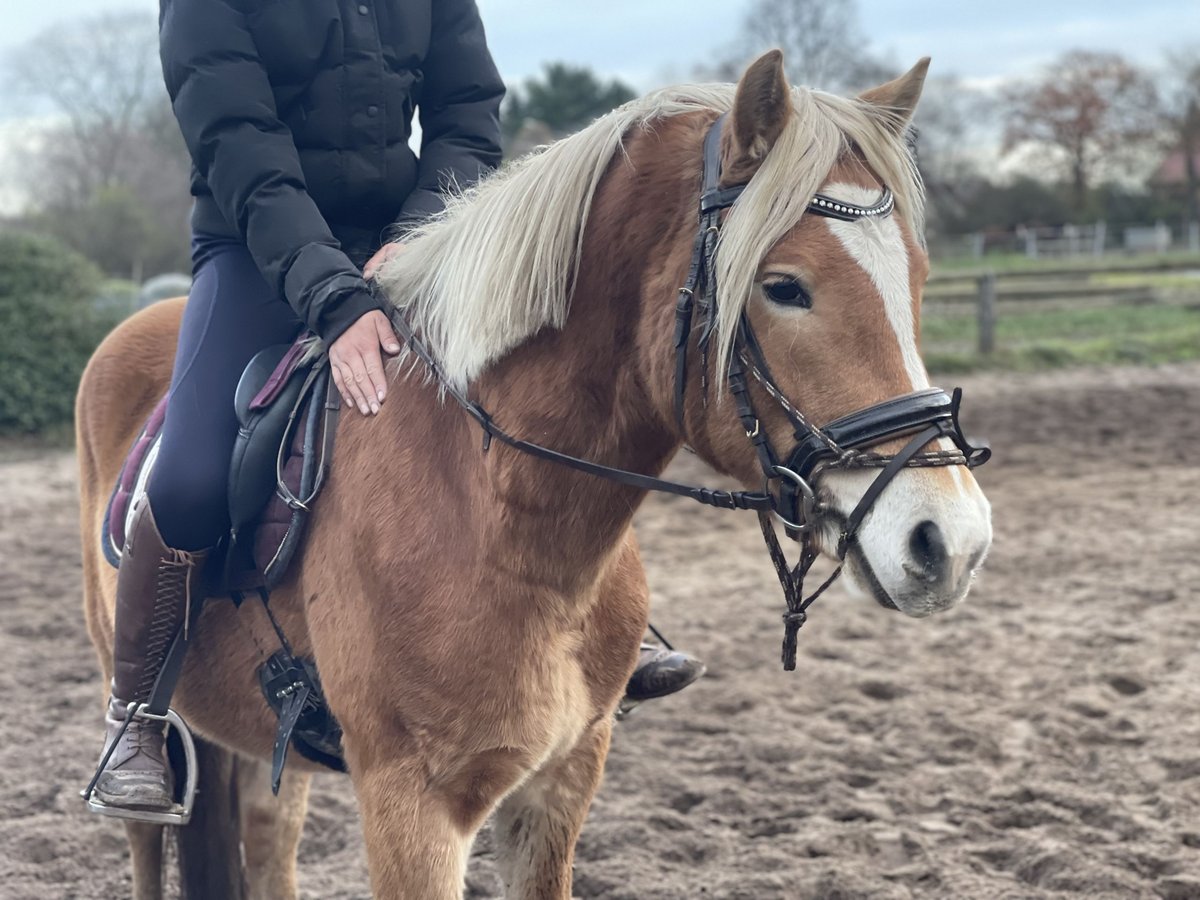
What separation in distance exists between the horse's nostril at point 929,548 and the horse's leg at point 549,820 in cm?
100

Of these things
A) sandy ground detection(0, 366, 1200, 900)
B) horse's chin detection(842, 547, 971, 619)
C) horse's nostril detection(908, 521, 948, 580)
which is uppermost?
horse's nostril detection(908, 521, 948, 580)

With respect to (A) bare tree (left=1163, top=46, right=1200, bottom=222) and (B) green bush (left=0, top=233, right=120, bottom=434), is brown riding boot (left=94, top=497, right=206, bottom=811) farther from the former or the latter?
(A) bare tree (left=1163, top=46, right=1200, bottom=222)

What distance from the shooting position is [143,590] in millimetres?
2633

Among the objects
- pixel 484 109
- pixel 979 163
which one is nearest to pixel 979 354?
pixel 484 109

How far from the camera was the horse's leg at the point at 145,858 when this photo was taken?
11.1 ft

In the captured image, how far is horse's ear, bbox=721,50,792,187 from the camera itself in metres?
1.90

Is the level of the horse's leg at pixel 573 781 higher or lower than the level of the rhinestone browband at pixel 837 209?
lower

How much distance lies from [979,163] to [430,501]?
4415 centimetres

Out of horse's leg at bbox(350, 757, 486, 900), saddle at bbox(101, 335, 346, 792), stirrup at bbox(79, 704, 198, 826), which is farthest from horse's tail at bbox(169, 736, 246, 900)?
horse's leg at bbox(350, 757, 486, 900)

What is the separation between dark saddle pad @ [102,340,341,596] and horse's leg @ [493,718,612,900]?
0.74 meters

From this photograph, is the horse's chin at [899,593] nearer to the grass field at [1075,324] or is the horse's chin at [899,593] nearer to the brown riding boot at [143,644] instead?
the brown riding boot at [143,644]

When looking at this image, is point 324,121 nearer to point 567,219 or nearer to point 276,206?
point 276,206

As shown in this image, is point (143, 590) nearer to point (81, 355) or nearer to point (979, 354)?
point (81, 355)

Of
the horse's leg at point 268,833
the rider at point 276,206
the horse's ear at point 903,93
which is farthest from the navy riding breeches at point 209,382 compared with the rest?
the horse's ear at point 903,93
